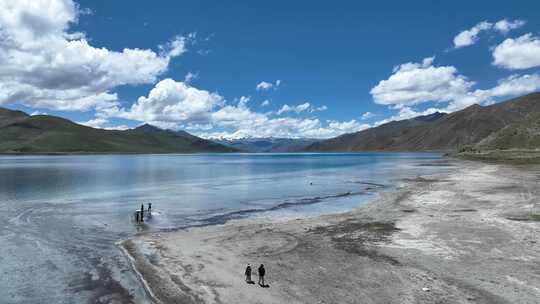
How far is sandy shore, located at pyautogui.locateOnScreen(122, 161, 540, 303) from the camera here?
18688 mm

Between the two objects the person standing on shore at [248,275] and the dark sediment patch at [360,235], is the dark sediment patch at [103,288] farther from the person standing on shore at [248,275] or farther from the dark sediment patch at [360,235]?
the dark sediment patch at [360,235]

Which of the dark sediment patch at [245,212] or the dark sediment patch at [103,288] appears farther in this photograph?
the dark sediment patch at [245,212]

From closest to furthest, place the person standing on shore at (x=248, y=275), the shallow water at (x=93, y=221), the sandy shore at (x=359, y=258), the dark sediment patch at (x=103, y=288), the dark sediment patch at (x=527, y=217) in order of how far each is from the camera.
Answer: the sandy shore at (x=359, y=258) < the dark sediment patch at (x=103, y=288) < the person standing on shore at (x=248, y=275) < the shallow water at (x=93, y=221) < the dark sediment patch at (x=527, y=217)

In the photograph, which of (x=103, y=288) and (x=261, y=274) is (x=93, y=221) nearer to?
(x=103, y=288)

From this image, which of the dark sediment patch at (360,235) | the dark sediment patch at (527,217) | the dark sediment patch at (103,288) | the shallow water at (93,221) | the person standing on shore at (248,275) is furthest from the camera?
the dark sediment patch at (527,217)

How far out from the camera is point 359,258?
2442cm

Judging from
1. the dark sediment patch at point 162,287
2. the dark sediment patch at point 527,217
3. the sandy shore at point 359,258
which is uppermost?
the dark sediment patch at point 527,217

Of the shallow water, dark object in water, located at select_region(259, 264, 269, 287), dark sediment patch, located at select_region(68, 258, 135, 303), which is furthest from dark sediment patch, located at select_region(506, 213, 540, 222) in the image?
dark sediment patch, located at select_region(68, 258, 135, 303)

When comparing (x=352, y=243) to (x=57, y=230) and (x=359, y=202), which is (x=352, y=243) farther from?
(x=57, y=230)

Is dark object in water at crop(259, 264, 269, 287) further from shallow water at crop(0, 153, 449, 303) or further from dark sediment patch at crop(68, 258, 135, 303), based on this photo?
dark sediment patch at crop(68, 258, 135, 303)

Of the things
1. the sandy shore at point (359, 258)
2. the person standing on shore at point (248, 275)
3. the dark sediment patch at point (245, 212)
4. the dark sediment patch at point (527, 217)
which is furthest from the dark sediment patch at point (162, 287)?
the dark sediment patch at point (527, 217)

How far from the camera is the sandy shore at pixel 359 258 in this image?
61.3 ft

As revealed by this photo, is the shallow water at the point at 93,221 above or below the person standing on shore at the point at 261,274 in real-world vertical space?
below

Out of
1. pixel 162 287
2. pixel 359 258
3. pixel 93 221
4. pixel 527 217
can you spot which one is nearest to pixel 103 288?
pixel 162 287
